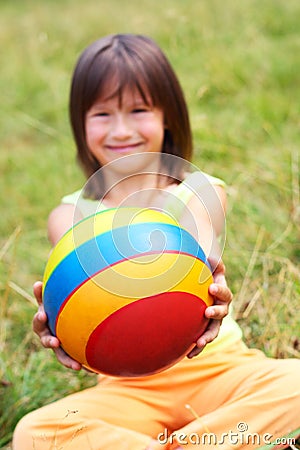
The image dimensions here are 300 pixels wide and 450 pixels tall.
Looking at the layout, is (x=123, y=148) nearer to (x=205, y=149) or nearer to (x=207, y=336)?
(x=207, y=336)

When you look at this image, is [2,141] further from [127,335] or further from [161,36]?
[127,335]

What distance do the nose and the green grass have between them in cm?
49

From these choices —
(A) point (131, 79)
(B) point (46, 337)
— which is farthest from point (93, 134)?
(B) point (46, 337)

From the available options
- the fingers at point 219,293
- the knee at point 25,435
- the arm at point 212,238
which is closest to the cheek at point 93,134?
the arm at point 212,238

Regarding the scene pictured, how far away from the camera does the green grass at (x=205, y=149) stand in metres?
2.64

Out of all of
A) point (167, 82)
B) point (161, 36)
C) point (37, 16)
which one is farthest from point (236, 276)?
point (37, 16)

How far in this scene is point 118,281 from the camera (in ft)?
5.75

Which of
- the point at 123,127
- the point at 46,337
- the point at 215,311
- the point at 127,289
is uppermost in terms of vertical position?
the point at 123,127

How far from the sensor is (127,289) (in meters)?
Result: 1.75

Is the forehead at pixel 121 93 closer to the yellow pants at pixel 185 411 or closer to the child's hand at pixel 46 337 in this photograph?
the child's hand at pixel 46 337

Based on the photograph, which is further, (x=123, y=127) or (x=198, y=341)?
(x=123, y=127)

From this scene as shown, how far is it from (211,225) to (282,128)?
2.00m

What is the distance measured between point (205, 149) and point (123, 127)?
1.63 meters

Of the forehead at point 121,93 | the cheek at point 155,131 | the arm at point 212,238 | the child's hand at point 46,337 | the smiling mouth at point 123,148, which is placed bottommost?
the child's hand at point 46,337
